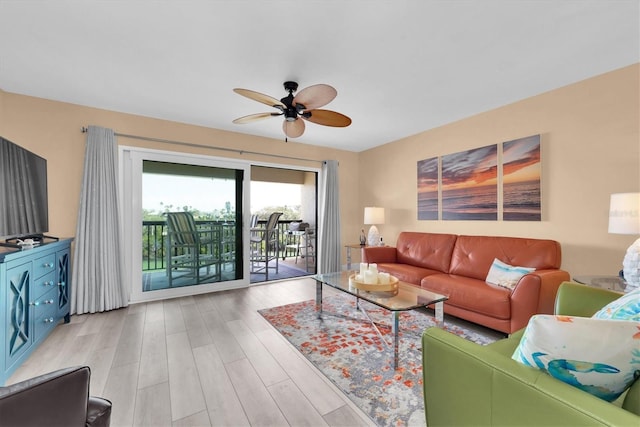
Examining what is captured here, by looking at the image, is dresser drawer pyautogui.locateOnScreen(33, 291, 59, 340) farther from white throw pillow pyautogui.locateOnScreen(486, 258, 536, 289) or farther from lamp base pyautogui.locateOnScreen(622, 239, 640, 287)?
lamp base pyautogui.locateOnScreen(622, 239, 640, 287)

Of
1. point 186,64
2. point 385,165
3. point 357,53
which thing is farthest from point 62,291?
point 385,165

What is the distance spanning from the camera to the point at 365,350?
2.16 meters

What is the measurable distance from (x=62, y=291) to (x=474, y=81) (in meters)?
4.43

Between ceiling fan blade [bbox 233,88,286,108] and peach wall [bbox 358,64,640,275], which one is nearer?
ceiling fan blade [bbox 233,88,286,108]

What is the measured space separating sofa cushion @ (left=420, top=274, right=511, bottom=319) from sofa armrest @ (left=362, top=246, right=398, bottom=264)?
0.94 metres

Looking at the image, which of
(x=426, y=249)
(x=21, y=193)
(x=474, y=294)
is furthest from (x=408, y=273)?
(x=21, y=193)

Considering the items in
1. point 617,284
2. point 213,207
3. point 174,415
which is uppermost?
point 213,207

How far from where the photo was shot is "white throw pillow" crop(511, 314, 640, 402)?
2.49 feet

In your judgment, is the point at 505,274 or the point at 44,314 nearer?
the point at 44,314

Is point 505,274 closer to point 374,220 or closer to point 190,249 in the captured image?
point 374,220

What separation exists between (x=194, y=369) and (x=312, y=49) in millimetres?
2491

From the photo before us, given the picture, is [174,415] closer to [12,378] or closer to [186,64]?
[12,378]

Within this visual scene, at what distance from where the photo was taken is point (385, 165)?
4.61 metres

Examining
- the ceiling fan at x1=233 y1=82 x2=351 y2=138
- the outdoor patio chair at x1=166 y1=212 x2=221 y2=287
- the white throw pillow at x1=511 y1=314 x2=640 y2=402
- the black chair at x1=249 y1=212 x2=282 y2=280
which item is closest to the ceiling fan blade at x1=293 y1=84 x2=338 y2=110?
the ceiling fan at x1=233 y1=82 x2=351 y2=138
